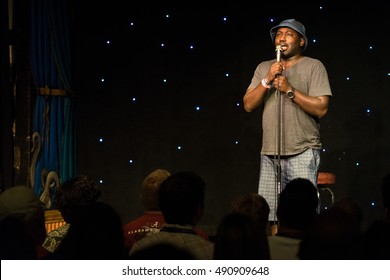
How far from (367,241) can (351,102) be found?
372cm

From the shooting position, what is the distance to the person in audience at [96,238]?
2.67m

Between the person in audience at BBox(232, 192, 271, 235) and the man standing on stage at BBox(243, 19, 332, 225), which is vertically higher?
the man standing on stage at BBox(243, 19, 332, 225)

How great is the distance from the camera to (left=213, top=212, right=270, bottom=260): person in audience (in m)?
2.47

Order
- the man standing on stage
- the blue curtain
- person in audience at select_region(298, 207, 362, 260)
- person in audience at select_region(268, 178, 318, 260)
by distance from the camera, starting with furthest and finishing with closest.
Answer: the blue curtain → the man standing on stage → person in audience at select_region(268, 178, 318, 260) → person in audience at select_region(298, 207, 362, 260)

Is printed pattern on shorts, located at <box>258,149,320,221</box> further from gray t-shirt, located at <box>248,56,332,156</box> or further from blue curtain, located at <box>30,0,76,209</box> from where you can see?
blue curtain, located at <box>30,0,76,209</box>

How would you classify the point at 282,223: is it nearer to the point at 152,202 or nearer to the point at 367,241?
the point at 367,241

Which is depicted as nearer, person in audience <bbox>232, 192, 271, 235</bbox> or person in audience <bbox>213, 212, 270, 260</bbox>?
person in audience <bbox>213, 212, 270, 260</bbox>

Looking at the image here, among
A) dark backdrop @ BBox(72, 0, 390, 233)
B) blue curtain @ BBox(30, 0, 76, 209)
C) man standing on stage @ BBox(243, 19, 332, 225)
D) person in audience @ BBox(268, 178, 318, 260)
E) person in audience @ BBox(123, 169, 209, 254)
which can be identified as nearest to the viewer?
person in audience @ BBox(268, 178, 318, 260)

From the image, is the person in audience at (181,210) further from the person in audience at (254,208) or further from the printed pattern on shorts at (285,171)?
the printed pattern on shorts at (285,171)

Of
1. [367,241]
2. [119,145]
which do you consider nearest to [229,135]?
[119,145]

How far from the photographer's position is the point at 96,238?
8.74ft

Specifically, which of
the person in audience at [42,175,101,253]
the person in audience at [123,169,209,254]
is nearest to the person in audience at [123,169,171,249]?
the person in audience at [123,169,209,254]

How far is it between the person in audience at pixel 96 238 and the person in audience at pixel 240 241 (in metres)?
0.37

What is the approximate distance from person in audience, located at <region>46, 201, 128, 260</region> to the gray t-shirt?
2211 millimetres
